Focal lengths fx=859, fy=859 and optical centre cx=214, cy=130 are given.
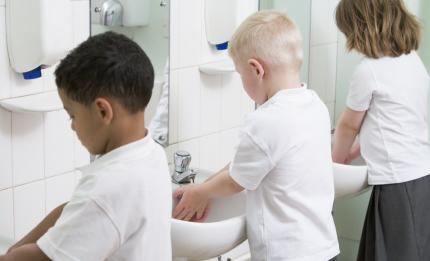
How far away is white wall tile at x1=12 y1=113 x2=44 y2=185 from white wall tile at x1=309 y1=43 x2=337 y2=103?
142cm

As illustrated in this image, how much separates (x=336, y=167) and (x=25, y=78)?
3.64ft

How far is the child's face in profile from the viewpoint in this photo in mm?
1544

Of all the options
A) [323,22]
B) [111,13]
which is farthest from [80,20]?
[323,22]

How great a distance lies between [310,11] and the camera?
129 inches

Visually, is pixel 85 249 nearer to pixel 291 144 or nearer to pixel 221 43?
pixel 291 144

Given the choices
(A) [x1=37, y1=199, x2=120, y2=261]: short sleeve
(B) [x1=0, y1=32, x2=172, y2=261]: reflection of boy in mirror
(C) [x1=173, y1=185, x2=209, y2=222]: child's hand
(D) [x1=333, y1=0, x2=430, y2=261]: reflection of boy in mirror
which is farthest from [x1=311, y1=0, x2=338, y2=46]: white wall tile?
(A) [x1=37, y1=199, x2=120, y2=261]: short sleeve

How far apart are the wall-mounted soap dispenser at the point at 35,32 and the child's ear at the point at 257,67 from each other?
47cm

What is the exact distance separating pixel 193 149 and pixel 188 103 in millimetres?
164

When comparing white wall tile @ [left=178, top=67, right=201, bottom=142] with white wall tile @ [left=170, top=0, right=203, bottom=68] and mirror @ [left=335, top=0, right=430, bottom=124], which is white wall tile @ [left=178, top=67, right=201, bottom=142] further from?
mirror @ [left=335, top=0, right=430, bottom=124]

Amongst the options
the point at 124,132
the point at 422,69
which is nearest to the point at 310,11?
the point at 422,69

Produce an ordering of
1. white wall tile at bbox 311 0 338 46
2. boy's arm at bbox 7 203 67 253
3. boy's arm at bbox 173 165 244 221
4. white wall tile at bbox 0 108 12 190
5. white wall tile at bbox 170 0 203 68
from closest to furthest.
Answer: boy's arm at bbox 7 203 67 253 → white wall tile at bbox 0 108 12 190 → boy's arm at bbox 173 165 244 221 → white wall tile at bbox 170 0 203 68 → white wall tile at bbox 311 0 338 46

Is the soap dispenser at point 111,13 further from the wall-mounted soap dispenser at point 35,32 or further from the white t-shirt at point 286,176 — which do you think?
the white t-shirt at point 286,176

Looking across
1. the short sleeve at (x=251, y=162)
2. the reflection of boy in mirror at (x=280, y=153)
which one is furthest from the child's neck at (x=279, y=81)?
the short sleeve at (x=251, y=162)

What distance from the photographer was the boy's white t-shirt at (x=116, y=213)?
4.95ft
